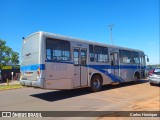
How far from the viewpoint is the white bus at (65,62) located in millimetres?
10242

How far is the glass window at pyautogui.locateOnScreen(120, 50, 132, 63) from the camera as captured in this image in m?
16.2

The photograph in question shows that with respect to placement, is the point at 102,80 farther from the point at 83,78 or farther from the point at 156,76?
the point at 156,76

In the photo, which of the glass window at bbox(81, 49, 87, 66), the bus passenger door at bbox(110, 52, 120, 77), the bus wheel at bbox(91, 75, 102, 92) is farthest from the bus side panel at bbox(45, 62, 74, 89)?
the bus passenger door at bbox(110, 52, 120, 77)

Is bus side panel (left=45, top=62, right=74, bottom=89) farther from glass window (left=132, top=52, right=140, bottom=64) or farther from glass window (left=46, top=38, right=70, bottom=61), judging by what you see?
glass window (left=132, top=52, right=140, bottom=64)

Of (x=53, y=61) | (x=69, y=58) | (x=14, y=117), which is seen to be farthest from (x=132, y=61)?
(x=14, y=117)

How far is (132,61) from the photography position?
18.0 m

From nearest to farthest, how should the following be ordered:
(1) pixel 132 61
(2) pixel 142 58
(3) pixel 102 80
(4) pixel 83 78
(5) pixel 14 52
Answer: (4) pixel 83 78 < (3) pixel 102 80 < (1) pixel 132 61 < (2) pixel 142 58 < (5) pixel 14 52

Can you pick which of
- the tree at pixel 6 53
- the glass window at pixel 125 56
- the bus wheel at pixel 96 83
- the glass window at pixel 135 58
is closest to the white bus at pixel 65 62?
the bus wheel at pixel 96 83

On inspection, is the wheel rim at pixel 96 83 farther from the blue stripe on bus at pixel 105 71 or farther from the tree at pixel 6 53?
the tree at pixel 6 53

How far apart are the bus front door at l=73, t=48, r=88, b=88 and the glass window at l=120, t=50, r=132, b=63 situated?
4778 millimetres

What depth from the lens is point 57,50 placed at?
1086cm

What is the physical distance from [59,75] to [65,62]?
33.4 inches

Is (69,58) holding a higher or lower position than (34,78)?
higher

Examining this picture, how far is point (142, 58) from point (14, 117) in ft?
49.7
